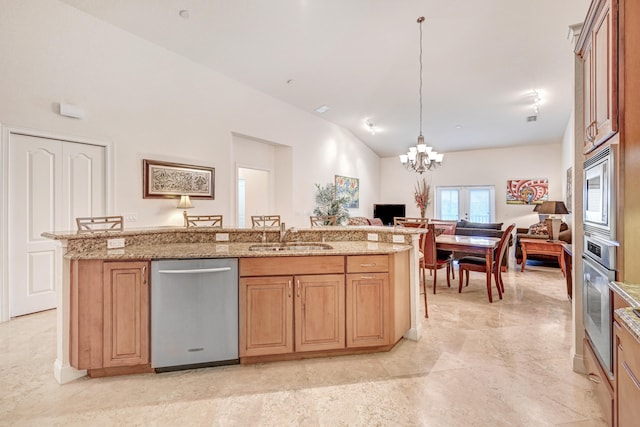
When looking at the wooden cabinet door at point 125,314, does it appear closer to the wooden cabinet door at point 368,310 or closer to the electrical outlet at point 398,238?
the wooden cabinet door at point 368,310

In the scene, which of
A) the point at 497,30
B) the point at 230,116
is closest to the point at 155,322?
the point at 230,116

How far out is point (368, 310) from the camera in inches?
94.5

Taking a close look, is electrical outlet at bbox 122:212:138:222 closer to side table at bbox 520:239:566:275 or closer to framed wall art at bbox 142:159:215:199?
framed wall art at bbox 142:159:215:199

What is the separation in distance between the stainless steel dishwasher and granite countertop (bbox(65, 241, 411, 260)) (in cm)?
6

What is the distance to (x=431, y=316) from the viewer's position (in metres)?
3.33

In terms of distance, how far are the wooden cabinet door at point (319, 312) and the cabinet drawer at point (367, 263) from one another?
115mm

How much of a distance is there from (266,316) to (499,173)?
8.20 meters

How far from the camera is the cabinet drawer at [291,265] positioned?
2.24 meters

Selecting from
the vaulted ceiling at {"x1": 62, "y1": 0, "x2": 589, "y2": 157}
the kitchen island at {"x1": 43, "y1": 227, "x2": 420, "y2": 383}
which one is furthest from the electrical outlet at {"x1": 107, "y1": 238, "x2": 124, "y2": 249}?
the vaulted ceiling at {"x1": 62, "y1": 0, "x2": 589, "y2": 157}

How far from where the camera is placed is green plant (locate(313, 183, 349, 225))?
23.6 ft

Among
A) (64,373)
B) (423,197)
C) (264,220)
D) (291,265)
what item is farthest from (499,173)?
(64,373)

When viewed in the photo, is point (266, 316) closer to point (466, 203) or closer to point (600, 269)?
point (600, 269)

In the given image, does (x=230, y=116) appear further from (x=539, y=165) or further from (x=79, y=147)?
(x=539, y=165)

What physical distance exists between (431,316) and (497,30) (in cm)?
371
